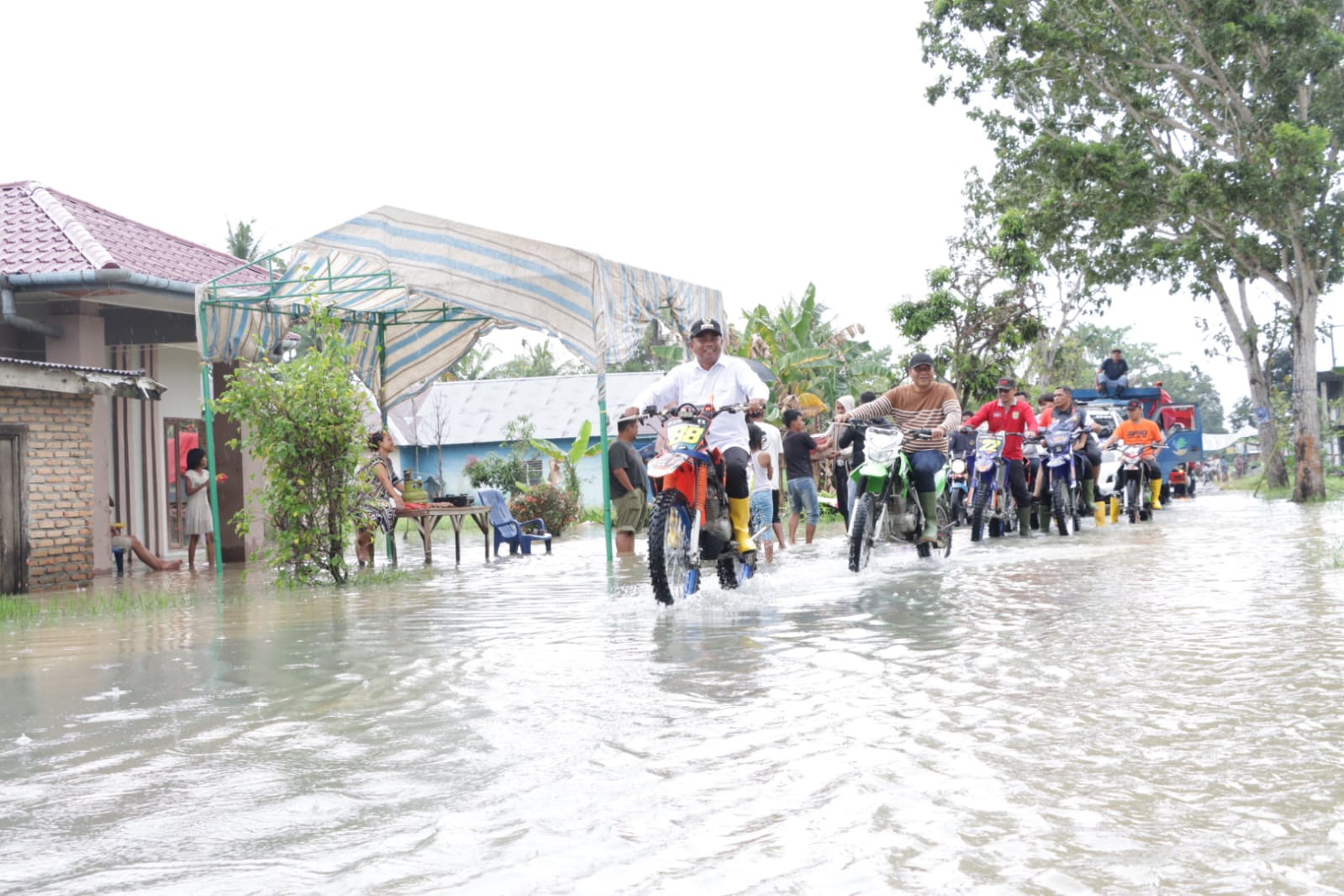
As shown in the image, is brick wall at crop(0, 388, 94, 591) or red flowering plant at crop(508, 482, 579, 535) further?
red flowering plant at crop(508, 482, 579, 535)

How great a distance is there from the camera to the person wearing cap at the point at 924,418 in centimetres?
1233

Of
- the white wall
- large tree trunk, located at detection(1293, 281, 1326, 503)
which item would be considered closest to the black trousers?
the white wall

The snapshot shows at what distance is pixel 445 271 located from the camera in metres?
15.1

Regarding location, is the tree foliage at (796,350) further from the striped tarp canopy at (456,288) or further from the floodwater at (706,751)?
the floodwater at (706,751)

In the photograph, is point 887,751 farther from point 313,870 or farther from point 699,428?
point 699,428

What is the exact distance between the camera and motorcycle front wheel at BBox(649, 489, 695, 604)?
30.6ft

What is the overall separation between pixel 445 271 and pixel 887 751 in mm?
11238

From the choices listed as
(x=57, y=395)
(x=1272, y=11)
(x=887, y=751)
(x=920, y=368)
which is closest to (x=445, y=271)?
(x=57, y=395)

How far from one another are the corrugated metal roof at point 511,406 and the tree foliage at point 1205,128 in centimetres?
2534

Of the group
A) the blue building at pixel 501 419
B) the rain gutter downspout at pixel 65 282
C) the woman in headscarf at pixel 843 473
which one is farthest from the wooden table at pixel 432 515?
the blue building at pixel 501 419

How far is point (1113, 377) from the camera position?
26.3 metres

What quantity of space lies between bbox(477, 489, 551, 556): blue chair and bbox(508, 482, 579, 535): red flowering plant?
241 inches

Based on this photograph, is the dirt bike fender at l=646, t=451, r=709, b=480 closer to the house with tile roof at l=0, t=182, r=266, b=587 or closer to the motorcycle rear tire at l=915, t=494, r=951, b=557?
the motorcycle rear tire at l=915, t=494, r=951, b=557

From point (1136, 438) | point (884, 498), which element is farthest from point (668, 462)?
point (1136, 438)
